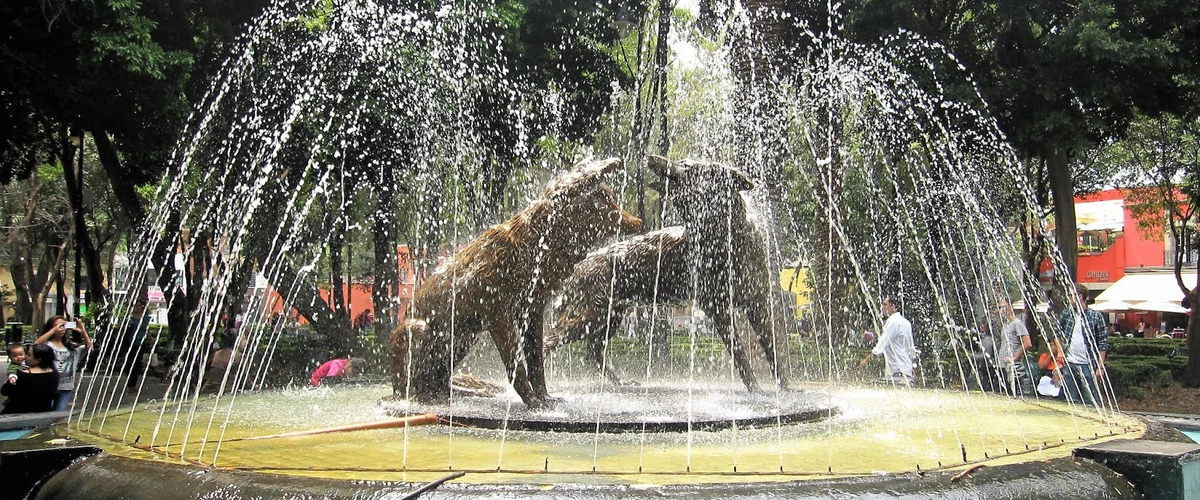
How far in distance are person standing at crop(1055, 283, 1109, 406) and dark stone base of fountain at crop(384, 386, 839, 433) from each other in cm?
258

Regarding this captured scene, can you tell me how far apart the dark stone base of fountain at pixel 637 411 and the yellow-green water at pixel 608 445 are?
8 centimetres

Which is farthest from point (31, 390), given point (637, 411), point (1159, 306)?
point (1159, 306)

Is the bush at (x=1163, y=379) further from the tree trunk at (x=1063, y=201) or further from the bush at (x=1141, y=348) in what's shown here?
the bush at (x=1141, y=348)

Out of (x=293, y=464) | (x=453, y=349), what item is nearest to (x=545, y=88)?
(x=453, y=349)

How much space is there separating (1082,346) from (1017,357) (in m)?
2.27

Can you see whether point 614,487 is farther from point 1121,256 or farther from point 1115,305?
point 1121,256

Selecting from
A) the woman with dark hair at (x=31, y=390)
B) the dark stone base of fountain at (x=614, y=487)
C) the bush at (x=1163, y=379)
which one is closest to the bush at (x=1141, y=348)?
the bush at (x=1163, y=379)

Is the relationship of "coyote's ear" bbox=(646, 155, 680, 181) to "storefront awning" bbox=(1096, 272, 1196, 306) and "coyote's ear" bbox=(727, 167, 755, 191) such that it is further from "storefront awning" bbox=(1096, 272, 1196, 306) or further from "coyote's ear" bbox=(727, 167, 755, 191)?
"storefront awning" bbox=(1096, 272, 1196, 306)

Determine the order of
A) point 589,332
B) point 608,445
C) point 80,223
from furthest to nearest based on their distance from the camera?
point 80,223 < point 589,332 < point 608,445

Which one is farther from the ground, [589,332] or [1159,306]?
[1159,306]

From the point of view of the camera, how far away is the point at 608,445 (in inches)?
204

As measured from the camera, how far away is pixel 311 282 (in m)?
18.1

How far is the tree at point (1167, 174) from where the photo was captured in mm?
14758

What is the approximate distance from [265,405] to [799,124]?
12.7 meters
